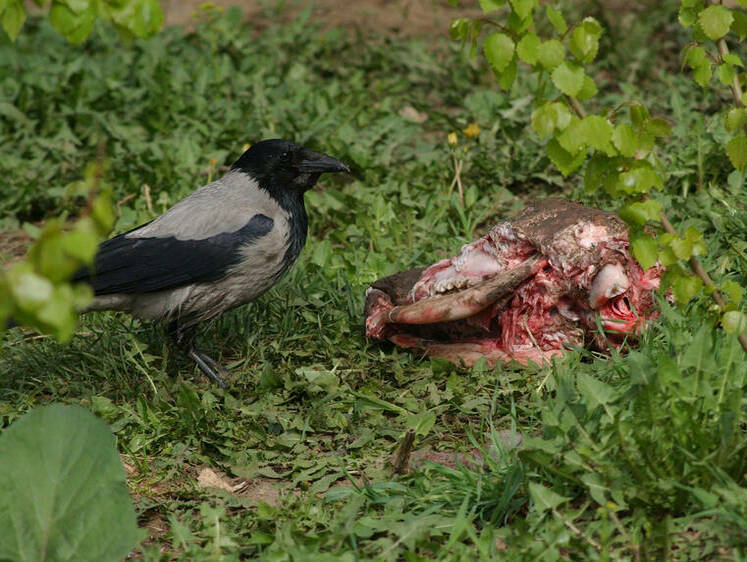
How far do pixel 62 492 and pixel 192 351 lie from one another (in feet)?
5.89

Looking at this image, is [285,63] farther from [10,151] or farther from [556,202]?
[556,202]

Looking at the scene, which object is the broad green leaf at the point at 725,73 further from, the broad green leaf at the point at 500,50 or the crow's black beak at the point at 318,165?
the crow's black beak at the point at 318,165

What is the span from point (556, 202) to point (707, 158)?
1695mm

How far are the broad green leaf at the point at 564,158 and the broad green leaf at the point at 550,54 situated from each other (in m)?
0.25

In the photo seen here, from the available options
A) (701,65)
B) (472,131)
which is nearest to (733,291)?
(701,65)

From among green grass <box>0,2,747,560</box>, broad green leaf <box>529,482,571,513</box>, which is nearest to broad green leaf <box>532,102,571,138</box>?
green grass <box>0,2,747,560</box>

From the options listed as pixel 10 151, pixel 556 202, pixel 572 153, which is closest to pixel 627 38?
pixel 556 202

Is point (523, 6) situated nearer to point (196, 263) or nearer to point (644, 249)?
point (644, 249)

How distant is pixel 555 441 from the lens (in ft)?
9.82

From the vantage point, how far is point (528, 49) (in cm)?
287

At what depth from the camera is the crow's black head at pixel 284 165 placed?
16.6ft

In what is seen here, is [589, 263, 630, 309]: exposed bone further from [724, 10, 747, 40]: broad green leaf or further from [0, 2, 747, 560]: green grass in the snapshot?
[724, 10, 747, 40]: broad green leaf

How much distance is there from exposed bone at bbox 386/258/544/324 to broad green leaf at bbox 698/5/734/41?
1.37 m

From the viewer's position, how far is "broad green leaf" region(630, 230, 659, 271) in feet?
10.1
